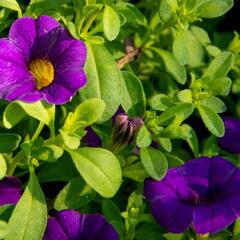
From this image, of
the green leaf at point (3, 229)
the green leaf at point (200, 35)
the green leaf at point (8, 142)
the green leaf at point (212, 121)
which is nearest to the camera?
the green leaf at point (3, 229)

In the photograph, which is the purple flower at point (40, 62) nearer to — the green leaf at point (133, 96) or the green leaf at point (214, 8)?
the green leaf at point (133, 96)

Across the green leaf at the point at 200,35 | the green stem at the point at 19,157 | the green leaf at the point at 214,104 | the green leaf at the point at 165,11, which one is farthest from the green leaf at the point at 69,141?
the green leaf at the point at 200,35

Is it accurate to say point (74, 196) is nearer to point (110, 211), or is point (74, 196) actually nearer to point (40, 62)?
point (110, 211)

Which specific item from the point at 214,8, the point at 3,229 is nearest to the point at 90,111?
A: the point at 3,229

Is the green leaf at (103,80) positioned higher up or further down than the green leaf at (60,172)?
higher up

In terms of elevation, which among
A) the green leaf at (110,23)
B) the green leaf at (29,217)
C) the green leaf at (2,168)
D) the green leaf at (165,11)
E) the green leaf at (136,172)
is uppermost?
the green leaf at (110,23)

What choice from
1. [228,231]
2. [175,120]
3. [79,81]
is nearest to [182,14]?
[175,120]
